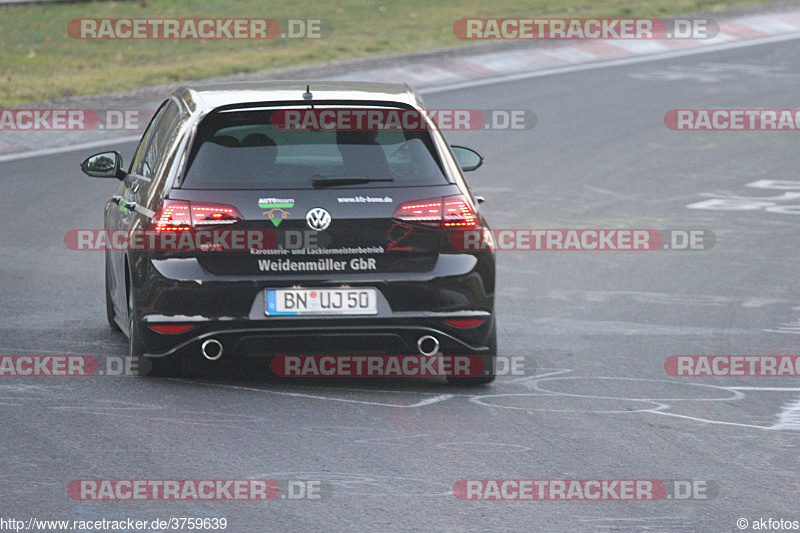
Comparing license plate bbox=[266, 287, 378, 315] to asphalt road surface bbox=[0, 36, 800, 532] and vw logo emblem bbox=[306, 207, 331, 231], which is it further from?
asphalt road surface bbox=[0, 36, 800, 532]

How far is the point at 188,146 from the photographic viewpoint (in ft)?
24.4

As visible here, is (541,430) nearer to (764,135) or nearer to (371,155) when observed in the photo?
(371,155)

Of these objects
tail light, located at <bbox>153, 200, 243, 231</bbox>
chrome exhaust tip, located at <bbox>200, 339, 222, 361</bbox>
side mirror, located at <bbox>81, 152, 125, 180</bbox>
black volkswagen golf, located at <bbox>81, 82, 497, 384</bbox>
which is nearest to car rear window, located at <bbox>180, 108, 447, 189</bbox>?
black volkswagen golf, located at <bbox>81, 82, 497, 384</bbox>

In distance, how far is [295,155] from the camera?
745 cm

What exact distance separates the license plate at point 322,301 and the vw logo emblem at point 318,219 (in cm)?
33

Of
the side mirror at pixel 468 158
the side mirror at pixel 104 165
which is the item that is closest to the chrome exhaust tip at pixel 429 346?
the side mirror at pixel 468 158

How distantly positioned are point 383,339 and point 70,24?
27.0 m

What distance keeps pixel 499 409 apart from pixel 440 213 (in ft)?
3.50

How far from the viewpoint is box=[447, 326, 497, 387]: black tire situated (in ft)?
25.1

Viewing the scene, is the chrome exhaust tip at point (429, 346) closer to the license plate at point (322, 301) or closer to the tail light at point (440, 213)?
the license plate at point (322, 301)

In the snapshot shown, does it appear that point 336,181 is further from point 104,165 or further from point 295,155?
point 104,165

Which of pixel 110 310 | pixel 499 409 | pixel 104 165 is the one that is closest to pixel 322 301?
pixel 499 409

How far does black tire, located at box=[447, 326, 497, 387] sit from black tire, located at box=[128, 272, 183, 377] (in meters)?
1.51

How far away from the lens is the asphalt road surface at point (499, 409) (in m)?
5.52
